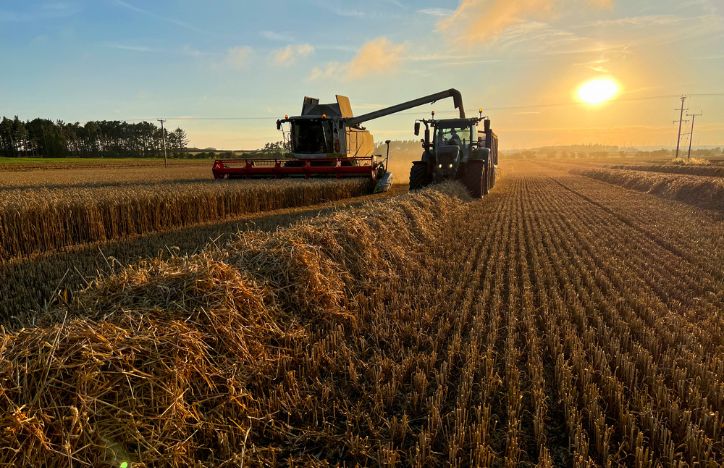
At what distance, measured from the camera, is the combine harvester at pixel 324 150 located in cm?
1561

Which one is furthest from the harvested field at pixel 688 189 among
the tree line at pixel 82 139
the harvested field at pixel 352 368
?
the tree line at pixel 82 139

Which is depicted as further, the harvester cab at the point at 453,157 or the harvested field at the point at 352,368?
the harvester cab at the point at 453,157

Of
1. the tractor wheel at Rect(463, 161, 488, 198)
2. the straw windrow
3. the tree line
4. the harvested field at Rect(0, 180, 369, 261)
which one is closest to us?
the straw windrow

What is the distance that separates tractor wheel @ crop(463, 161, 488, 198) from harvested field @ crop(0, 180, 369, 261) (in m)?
6.56

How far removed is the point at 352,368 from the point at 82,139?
10457 cm

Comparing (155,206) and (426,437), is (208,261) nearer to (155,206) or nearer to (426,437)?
(426,437)

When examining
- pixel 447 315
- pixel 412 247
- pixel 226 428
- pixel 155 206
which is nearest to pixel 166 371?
pixel 226 428

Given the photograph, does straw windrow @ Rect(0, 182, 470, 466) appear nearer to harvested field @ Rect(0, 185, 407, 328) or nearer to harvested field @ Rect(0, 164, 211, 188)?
harvested field @ Rect(0, 185, 407, 328)

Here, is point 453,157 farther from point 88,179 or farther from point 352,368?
point 88,179

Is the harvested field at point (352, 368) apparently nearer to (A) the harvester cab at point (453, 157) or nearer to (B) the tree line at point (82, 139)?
(A) the harvester cab at point (453, 157)

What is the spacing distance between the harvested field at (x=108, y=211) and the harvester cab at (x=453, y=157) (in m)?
5.24

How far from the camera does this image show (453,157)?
15.0m

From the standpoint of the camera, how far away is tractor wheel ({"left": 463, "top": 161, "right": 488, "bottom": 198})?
1505cm

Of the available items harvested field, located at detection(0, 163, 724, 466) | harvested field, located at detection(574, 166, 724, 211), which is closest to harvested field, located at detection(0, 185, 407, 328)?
harvested field, located at detection(0, 163, 724, 466)
